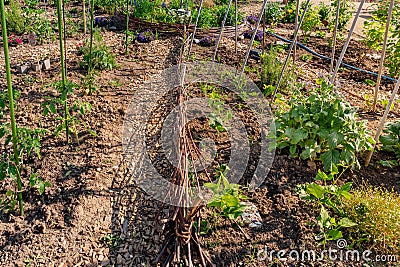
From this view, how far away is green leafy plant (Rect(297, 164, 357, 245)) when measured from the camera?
2773mm

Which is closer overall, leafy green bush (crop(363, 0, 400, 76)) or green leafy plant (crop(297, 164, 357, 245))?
green leafy plant (crop(297, 164, 357, 245))

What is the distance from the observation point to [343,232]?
2.92m

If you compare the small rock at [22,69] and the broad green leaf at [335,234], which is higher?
the small rock at [22,69]

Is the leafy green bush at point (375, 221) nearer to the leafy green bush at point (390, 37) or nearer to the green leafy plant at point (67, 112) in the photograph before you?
the green leafy plant at point (67, 112)

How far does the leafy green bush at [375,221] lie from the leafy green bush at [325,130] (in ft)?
1.34

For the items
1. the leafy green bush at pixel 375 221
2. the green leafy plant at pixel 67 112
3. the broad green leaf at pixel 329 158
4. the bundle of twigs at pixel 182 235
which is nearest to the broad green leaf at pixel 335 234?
the leafy green bush at pixel 375 221

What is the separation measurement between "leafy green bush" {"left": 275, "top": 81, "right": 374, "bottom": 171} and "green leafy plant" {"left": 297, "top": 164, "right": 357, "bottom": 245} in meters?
0.28

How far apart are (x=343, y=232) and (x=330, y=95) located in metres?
1.22

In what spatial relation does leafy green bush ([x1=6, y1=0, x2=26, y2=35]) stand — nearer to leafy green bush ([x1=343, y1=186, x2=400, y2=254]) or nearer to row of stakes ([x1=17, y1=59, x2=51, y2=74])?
row of stakes ([x1=17, y1=59, x2=51, y2=74])

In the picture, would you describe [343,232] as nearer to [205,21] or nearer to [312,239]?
[312,239]

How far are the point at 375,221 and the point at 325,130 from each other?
867 mm

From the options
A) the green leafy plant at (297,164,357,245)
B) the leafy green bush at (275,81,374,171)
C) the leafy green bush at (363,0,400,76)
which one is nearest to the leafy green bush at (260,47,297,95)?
the leafy green bush at (275,81,374,171)

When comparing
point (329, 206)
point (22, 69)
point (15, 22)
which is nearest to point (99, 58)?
point (22, 69)

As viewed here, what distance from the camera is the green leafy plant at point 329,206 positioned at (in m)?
2.77
